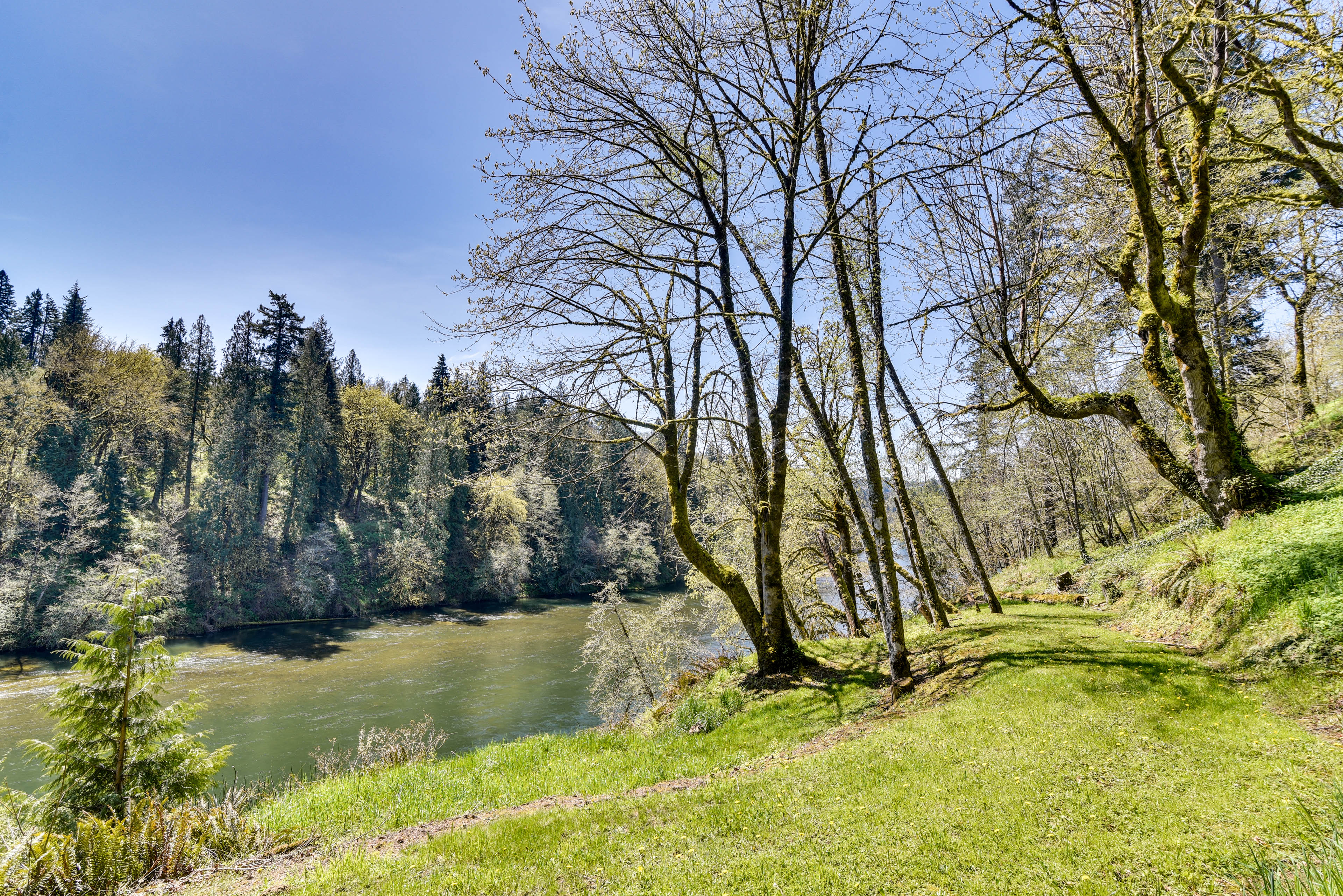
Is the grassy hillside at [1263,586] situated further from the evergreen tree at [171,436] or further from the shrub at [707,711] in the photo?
the evergreen tree at [171,436]

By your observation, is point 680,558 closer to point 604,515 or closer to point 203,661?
point 203,661

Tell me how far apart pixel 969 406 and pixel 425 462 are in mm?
39446

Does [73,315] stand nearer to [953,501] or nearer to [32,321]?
[32,321]

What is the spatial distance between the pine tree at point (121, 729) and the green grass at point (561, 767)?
1.39 meters

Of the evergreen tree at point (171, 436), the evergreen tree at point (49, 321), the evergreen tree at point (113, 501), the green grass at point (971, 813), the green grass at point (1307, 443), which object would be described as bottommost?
the green grass at point (971, 813)

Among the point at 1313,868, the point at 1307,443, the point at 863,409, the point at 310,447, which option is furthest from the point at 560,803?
the point at 310,447

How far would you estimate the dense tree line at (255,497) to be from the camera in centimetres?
2920

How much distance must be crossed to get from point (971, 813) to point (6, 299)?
97.2 meters

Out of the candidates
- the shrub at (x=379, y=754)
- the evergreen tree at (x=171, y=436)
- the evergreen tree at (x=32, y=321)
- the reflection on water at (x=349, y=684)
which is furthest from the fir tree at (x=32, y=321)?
the shrub at (x=379, y=754)

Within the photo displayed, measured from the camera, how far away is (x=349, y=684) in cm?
2298

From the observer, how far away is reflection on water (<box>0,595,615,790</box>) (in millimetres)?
17031

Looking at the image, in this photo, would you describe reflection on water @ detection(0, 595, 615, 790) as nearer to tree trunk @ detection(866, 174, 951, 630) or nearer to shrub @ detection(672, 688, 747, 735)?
shrub @ detection(672, 688, 747, 735)

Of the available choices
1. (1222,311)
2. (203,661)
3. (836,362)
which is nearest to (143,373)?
(203,661)

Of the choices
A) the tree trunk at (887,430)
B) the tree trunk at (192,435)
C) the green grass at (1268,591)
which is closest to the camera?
the green grass at (1268,591)
